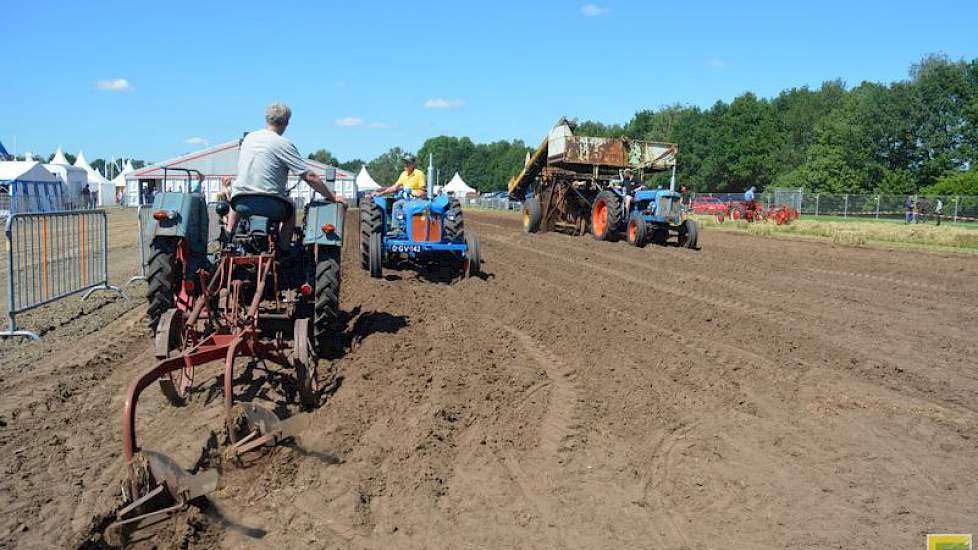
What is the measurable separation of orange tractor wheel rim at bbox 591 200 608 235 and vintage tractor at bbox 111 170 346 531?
12948mm

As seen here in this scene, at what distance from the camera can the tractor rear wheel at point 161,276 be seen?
5867mm

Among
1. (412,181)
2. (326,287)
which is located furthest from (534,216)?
(326,287)

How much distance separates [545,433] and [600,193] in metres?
14.8

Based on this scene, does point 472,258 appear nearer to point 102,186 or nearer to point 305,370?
point 305,370

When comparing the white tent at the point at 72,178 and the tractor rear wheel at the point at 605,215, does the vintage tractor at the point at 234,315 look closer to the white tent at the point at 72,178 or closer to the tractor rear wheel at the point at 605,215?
the tractor rear wheel at the point at 605,215

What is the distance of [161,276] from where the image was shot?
5895mm

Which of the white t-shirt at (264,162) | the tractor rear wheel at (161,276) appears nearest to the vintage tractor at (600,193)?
the tractor rear wheel at (161,276)

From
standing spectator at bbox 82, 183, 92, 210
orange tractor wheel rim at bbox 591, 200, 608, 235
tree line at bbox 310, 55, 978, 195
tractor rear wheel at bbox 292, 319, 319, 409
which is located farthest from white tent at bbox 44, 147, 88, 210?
tree line at bbox 310, 55, 978, 195

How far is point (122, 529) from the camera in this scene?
3154 millimetres

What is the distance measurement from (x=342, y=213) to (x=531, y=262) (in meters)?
8.00

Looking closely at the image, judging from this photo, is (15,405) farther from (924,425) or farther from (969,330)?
(969,330)

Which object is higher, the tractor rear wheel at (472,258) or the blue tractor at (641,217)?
the blue tractor at (641,217)

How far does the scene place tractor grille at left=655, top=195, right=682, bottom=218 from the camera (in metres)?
17.0

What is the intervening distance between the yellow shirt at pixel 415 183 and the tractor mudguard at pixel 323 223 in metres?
4.90
